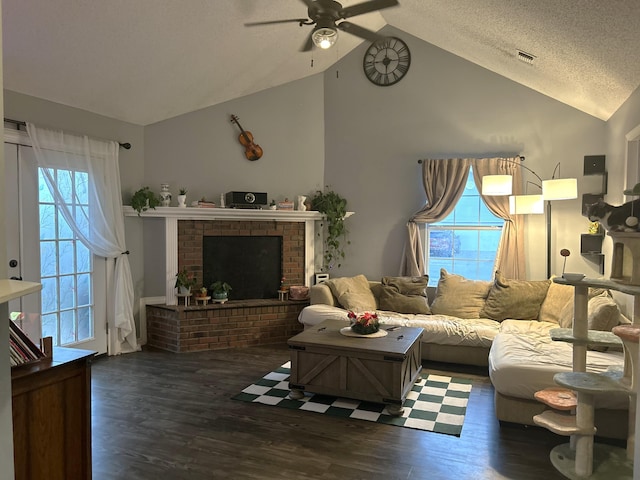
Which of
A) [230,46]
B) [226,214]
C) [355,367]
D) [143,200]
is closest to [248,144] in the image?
[226,214]

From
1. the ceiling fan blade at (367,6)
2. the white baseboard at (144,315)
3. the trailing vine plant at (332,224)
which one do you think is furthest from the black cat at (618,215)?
→ the white baseboard at (144,315)

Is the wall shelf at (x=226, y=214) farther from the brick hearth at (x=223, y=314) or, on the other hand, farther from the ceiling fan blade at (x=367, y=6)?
the ceiling fan blade at (x=367, y=6)

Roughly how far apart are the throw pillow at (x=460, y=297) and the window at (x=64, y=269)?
12.2 ft

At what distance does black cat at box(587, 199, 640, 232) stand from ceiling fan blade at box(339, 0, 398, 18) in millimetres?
1921

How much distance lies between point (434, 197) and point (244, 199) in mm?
2306

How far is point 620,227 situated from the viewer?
7.99ft

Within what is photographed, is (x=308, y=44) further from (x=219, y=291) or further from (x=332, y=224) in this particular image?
(x=219, y=291)

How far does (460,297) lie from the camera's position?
17.3 ft

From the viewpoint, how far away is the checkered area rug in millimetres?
3430

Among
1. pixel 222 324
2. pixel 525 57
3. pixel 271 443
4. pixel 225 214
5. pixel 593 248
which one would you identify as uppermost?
pixel 525 57

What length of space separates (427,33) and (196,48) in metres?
2.62

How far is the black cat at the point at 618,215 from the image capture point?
7.91ft

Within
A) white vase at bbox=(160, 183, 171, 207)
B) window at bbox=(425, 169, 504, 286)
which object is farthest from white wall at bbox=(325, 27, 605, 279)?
white vase at bbox=(160, 183, 171, 207)

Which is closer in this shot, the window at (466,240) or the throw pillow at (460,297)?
the throw pillow at (460,297)
